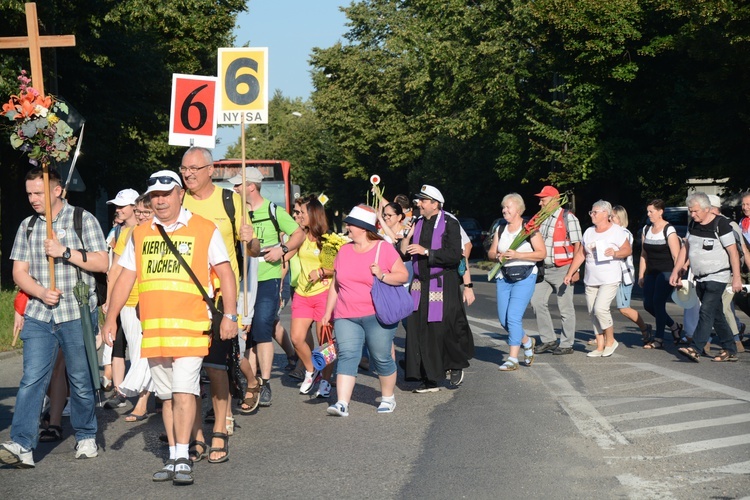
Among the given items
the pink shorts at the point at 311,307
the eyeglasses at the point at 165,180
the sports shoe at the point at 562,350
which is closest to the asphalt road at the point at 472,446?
the pink shorts at the point at 311,307

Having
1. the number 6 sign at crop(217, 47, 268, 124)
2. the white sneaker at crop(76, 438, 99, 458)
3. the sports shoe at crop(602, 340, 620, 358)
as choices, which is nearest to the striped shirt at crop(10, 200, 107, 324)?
the white sneaker at crop(76, 438, 99, 458)

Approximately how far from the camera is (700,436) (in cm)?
804

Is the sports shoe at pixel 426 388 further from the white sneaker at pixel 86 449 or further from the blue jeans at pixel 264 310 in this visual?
the white sneaker at pixel 86 449

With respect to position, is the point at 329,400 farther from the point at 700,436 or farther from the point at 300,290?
the point at 700,436

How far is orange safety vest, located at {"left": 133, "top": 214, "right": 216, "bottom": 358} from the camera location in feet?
22.2

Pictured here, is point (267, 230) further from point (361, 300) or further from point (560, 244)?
point (560, 244)

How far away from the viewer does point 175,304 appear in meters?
6.79

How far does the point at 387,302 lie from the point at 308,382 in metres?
1.77

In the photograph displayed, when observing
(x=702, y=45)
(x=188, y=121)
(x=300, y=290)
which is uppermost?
(x=702, y=45)

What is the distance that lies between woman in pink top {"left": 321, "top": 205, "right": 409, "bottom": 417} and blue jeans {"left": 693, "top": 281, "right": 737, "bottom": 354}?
179 inches

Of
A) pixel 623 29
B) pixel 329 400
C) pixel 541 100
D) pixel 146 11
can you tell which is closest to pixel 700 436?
pixel 329 400

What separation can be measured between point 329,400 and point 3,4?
531 inches

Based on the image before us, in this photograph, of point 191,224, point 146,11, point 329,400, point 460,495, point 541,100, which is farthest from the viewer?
point 541,100

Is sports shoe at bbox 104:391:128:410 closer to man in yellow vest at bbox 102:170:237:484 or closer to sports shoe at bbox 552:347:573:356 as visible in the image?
man in yellow vest at bbox 102:170:237:484
